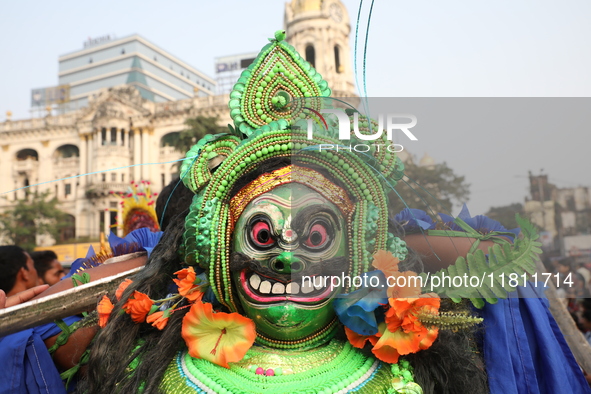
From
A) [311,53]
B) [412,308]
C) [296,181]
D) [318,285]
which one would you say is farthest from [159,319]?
[311,53]

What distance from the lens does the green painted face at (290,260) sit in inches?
73.7

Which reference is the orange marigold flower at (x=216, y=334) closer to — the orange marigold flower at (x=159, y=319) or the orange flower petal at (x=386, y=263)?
the orange marigold flower at (x=159, y=319)

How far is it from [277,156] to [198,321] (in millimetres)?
717

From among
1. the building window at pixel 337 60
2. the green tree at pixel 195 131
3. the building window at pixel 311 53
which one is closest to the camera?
the green tree at pixel 195 131

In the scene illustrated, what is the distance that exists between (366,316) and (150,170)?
106 ft

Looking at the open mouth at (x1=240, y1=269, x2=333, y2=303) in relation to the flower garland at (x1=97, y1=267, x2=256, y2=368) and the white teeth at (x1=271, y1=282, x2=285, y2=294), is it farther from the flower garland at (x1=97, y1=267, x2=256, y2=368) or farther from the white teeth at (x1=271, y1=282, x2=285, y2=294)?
the flower garland at (x1=97, y1=267, x2=256, y2=368)

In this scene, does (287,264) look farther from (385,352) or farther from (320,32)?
(320,32)

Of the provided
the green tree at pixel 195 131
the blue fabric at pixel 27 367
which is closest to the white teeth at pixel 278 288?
the blue fabric at pixel 27 367

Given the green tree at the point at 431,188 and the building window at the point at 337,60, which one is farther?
the building window at the point at 337,60

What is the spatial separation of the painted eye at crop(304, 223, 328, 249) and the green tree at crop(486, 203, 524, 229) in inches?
23.1

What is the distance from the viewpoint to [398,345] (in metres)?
1.80

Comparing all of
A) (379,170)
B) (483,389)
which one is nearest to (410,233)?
(379,170)

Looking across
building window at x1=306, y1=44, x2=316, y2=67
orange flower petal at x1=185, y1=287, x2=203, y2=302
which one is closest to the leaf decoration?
orange flower petal at x1=185, y1=287, x2=203, y2=302

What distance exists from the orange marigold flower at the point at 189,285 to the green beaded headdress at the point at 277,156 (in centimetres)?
5
